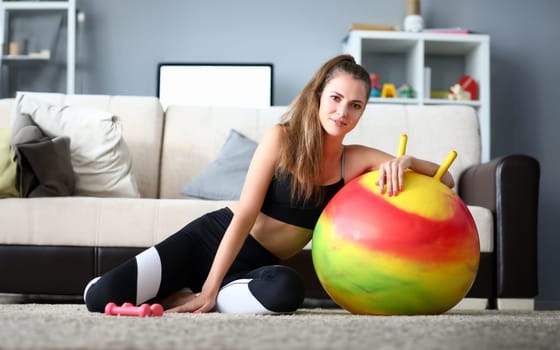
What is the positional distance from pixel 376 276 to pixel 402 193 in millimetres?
210

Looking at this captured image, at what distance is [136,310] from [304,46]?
139 inches

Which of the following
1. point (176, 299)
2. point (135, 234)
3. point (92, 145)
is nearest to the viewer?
point (176, 299)

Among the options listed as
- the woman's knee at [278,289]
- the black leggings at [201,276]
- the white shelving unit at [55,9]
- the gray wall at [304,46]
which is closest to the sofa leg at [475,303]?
the black leggings at [201,276]

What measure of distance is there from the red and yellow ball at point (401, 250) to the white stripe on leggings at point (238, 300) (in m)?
0.22

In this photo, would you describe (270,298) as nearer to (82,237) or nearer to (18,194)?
(82,237)

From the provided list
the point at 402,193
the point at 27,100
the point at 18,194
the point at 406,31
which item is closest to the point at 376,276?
the point at 402,193

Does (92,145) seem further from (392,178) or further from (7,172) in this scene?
(392,178)

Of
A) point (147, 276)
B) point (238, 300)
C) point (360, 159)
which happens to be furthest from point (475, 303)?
point (147, 276)

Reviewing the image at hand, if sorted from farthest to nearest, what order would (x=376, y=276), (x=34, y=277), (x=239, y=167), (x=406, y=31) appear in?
1. (x=406, y=31)
2. (x=239, y=167)
3. (x=34, y=277)
4. (x=376, y=276)

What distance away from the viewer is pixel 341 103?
1978 mm

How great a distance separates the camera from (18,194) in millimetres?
Result: 2955

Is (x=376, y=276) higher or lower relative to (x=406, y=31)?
lower

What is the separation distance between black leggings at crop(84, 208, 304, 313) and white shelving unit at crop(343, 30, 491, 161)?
107 inches

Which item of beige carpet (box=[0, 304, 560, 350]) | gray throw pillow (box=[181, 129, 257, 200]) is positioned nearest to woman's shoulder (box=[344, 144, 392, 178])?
beige carpet (box=[0, 304, 560, 350])
